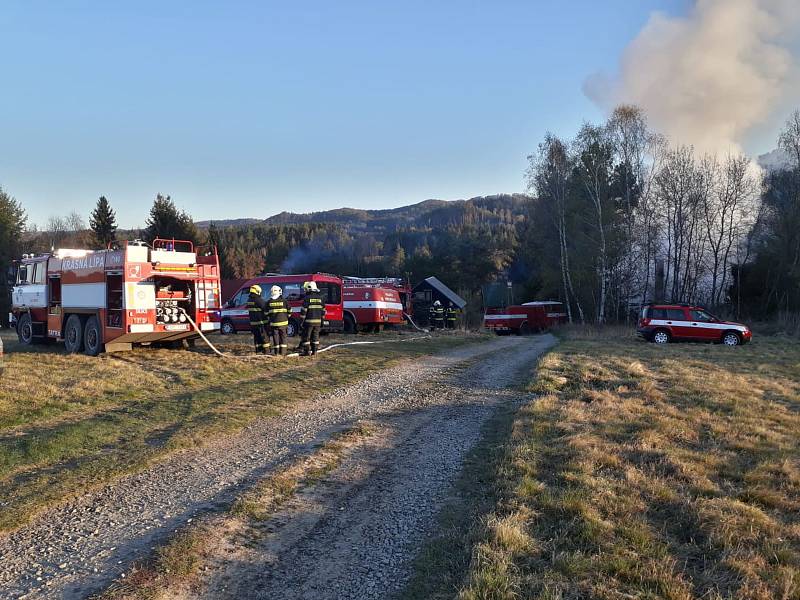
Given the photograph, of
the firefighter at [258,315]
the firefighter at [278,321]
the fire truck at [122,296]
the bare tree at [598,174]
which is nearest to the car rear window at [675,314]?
the bare tree at [598,174]

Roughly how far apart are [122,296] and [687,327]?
20456 millimetres

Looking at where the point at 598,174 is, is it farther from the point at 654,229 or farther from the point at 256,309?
the point at 256,309

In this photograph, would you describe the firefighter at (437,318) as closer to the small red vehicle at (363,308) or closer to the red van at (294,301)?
the small red vehicle at (363,308)

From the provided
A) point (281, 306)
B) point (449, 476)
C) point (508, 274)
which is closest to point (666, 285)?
point (508, 274)

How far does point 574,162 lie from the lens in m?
Answer: 35.9

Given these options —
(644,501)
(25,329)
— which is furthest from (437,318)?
(644,501)

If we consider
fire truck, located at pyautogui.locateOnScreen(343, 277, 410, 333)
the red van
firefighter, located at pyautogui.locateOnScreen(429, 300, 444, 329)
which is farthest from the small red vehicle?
firefighter, located at pyautogui.locateOnScreen(429, 300, 444, 329)

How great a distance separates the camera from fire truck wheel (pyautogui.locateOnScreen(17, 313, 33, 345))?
17.4 metres

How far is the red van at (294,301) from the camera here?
872 inches

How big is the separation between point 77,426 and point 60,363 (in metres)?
6.38

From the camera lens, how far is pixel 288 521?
4770 mm

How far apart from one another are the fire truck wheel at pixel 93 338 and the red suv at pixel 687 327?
19.8m

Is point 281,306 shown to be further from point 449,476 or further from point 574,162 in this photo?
point 574,162

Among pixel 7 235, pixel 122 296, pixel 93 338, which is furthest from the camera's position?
pixel 7 235
